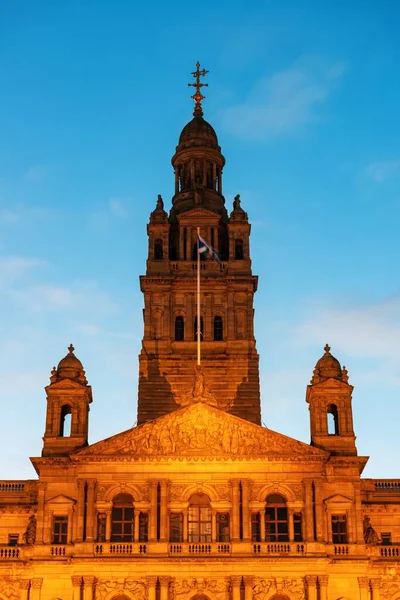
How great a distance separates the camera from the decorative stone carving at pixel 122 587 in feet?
187

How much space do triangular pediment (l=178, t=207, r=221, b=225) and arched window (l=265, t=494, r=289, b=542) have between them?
2206 centimetres

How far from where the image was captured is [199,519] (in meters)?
59.0

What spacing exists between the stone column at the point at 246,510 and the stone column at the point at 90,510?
7.25m

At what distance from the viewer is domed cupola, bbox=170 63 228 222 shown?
→ 77.6 metres

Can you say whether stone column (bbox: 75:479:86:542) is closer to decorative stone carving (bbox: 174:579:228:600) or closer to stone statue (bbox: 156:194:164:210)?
decorative stone carving (bbox: 174:579:228:600)

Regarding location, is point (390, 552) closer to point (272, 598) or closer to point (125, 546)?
point (272, 598)

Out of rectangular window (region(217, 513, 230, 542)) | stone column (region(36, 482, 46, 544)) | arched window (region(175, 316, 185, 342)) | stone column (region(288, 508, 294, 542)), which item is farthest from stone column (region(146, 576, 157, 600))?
arched window (region(175, 316, 185, 342))

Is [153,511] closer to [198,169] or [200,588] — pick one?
[200,588]

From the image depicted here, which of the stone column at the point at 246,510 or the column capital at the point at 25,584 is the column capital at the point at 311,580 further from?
the column capital at the point at 25,584

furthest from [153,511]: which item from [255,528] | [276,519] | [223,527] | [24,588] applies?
[24,588]

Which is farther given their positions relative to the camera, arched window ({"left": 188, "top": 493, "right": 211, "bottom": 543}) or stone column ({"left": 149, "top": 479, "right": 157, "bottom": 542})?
arched window ({"left": 188, "top": 493, "right": 211, "bottom": 543})

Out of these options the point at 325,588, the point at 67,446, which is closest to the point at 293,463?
the point at 325,588

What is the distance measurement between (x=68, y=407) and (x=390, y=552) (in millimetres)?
17874

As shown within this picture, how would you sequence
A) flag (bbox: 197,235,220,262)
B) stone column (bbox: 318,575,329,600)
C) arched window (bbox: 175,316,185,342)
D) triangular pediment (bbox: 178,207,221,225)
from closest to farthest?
stone column (bbox: 318,575,329,600), flag (bbox: 197,235,220,262), arched window (bbox: 175,316,185,342), triangular pediment (bbox: 178,207,221,225)
